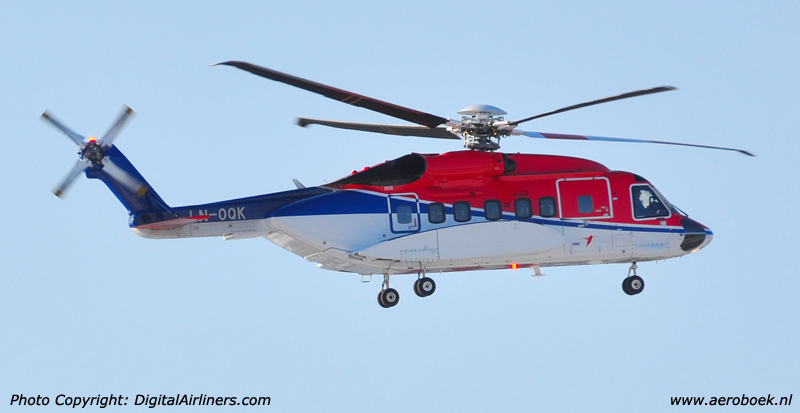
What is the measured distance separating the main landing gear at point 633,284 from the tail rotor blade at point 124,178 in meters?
11.5

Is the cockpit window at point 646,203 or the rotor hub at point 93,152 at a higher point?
the rotor hub at point 93,152

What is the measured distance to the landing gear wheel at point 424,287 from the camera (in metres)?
28.2

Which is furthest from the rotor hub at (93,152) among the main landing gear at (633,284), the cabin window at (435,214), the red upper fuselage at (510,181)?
the main landing gear at (633,284)

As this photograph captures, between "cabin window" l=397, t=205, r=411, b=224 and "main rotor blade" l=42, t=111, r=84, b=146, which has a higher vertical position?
"main rotor blade" l=42, t=111, r=84, b=146

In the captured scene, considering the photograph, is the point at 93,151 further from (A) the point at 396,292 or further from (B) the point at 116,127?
(A) the point at 396,292

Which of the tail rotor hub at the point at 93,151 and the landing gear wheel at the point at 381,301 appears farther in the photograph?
the landing gear wheel at the point at 381,301

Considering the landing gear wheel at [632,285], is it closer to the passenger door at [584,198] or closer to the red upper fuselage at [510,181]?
the red upper fuselage at [510,181]

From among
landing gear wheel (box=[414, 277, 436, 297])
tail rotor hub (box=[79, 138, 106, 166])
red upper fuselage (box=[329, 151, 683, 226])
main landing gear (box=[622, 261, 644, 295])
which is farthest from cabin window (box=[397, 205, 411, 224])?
tail rotor hub (box=[79, 138, 106, 166])

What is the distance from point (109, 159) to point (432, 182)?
704 centimetres

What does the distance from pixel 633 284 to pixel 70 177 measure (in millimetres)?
13265

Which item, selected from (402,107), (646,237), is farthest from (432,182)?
(646,237)

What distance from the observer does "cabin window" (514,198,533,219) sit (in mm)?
28406

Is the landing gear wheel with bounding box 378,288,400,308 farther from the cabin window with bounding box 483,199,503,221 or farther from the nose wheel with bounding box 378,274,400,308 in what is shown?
the cabin window with bounding box 483,199,503,221

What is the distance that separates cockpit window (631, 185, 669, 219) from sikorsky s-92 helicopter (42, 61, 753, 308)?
0.14 meters
